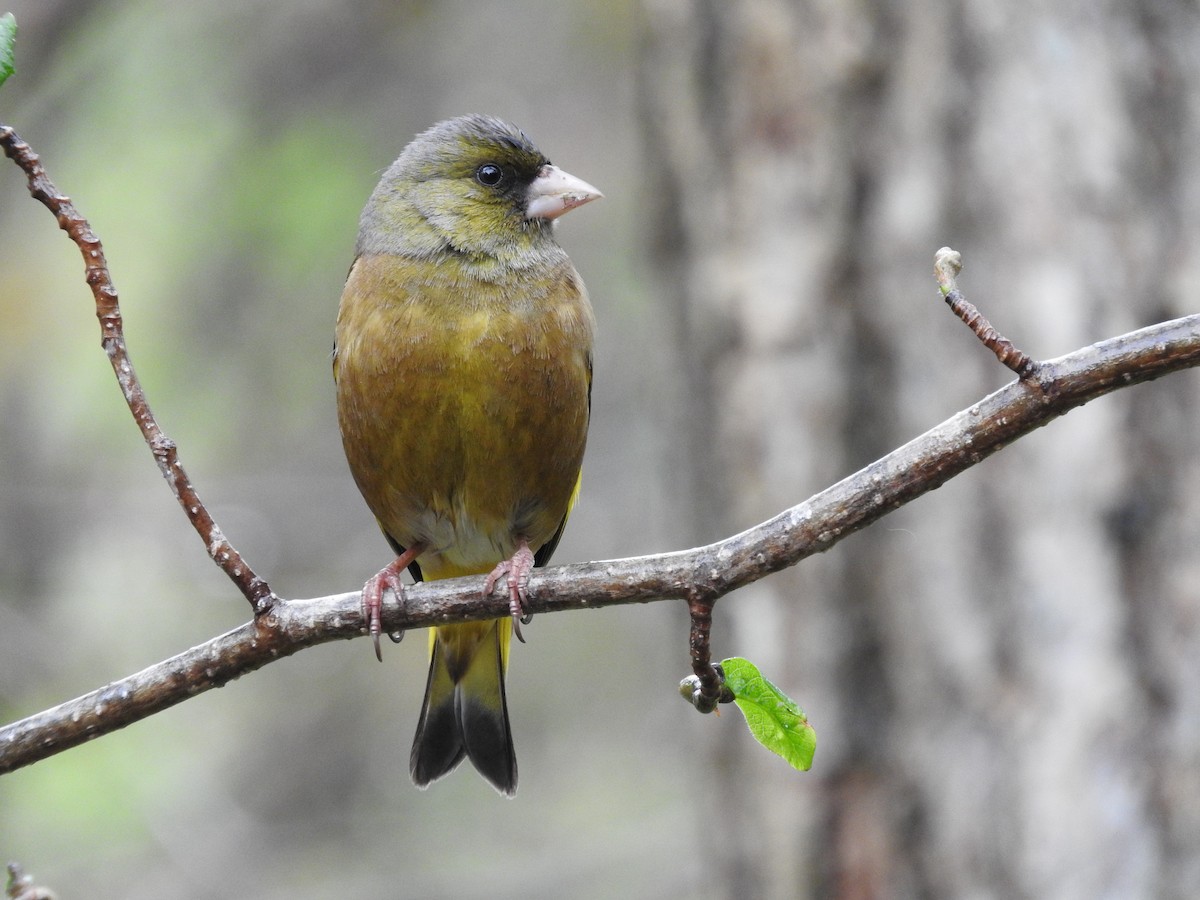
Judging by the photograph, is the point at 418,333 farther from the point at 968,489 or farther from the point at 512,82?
the point at 512,82

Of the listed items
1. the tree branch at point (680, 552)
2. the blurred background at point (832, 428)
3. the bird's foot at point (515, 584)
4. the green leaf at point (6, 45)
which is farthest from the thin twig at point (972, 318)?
the blurred background at point (832, 428)

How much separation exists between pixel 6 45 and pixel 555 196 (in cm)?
223

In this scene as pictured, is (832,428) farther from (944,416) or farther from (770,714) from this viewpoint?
(770,714)

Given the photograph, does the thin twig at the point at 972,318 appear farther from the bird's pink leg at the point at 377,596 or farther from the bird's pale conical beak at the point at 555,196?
the bird's pale conical beak at the point at 555,196

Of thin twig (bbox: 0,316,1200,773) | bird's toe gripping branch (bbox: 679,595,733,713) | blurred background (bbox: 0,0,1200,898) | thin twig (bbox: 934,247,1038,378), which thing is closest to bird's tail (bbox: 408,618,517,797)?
blurred background (bbox: 0,0,1200,898)

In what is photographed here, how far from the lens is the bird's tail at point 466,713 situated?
4289 mm

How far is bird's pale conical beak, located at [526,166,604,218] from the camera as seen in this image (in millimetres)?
→ 4461

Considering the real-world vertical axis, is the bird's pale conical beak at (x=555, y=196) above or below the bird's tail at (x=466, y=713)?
above

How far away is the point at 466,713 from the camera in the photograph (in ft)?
14.4

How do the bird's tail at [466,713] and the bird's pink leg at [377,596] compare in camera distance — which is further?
the bird's tail at [466,713]

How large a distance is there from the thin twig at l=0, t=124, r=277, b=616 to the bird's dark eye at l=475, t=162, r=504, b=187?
1.95 meters

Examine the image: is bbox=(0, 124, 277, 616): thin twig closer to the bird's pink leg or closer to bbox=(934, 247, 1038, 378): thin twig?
the bird's pink leg

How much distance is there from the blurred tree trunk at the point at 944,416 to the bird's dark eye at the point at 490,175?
1138 mm

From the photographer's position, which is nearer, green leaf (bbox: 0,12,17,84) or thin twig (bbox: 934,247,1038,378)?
green leaf (bbox: 0,12,17,84)
